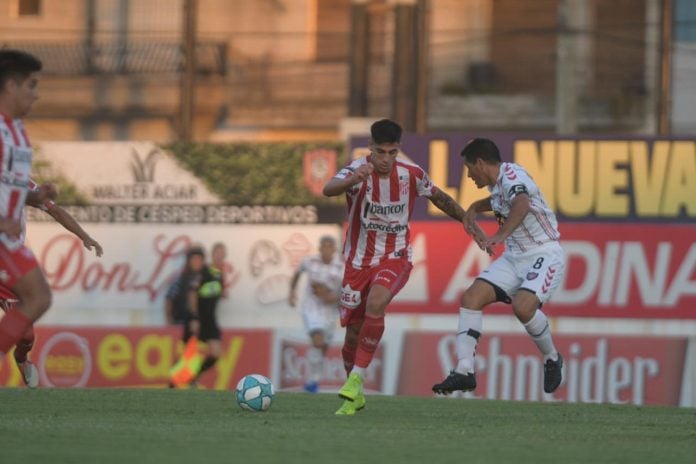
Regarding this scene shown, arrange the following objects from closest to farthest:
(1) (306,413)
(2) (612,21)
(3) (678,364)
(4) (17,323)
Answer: (4) (17,323), (1) (306,413), (3) (678,364), (2) (612,21)

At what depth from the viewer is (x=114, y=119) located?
3403cm

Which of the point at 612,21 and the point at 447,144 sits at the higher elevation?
the point at 612,21

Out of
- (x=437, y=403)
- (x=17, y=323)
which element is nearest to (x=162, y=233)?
(x=437, y=403)

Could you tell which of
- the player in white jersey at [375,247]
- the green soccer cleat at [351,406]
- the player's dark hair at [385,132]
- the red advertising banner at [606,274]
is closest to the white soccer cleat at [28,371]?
the player in white jersey at [375,247]

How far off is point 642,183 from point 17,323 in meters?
13.1

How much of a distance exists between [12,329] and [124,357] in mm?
13612

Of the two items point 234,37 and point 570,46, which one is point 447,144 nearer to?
point 570,46

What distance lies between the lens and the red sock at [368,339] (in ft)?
41.6

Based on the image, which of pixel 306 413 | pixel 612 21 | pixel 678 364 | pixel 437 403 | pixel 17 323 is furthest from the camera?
pixel 612 21

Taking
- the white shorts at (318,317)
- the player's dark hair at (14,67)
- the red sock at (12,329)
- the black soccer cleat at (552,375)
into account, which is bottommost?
the white shorts at (318,317)

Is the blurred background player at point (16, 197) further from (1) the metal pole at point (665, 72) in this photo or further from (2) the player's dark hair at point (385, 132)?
(1) the metal pole at point (665, 72)

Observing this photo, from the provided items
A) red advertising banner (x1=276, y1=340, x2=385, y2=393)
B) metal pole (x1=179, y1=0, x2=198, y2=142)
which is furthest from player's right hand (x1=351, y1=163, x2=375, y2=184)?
metal pole (x1=179, y1=0, x2=198, y2=142)

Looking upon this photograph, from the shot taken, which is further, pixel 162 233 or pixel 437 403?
pixel 162 233

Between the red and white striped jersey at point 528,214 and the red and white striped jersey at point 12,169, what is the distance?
164 inches
